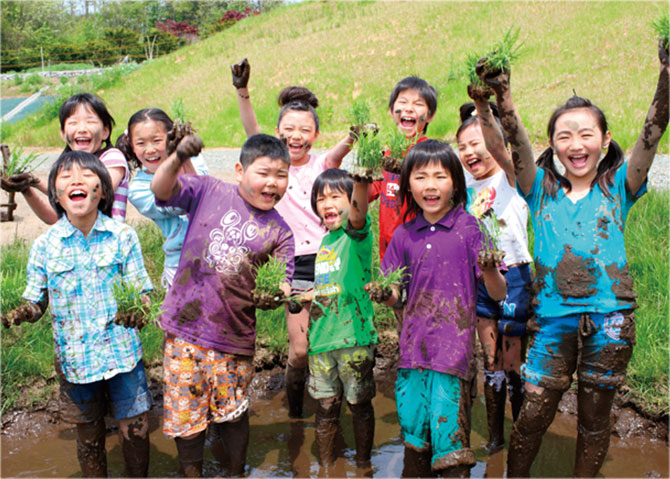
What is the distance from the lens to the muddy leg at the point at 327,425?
3.38 metres

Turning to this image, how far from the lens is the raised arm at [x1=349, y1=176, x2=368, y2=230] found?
3087 mm

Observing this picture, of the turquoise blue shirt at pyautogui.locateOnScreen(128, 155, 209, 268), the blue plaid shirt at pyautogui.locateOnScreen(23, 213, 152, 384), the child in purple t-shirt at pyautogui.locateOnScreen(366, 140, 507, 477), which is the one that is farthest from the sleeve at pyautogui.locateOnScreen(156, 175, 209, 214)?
the child in purple t-shirt at pyautogui.locateOnScreen(366, 140, 507, 477)

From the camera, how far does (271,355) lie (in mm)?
4957

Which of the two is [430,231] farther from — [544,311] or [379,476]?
[379,476]

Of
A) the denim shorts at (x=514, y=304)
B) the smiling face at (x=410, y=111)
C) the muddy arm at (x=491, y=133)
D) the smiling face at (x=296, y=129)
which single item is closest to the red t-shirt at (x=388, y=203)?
the smiling face at (x=410, y=111)

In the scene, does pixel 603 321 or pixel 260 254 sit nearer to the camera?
pixel 603 321

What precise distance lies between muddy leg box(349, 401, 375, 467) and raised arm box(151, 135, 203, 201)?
1.59 metres

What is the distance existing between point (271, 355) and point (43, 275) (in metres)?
2.28

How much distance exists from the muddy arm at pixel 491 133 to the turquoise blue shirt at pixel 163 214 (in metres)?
1.66

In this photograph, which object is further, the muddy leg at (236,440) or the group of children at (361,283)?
the muddy leg at (236,440)

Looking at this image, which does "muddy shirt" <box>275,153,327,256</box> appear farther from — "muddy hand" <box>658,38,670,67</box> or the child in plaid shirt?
"muddy hand" <box>658,38,670,67</box>

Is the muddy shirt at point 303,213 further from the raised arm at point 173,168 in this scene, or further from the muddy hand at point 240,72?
the raised arm at point 173,168

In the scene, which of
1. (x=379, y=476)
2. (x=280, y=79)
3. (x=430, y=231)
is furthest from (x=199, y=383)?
(x=280, y=79)

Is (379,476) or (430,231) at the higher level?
(430,231)
